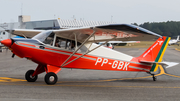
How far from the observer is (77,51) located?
9.48 m

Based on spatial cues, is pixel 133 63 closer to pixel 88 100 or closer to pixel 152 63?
pixel 152 63

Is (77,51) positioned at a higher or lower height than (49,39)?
lower

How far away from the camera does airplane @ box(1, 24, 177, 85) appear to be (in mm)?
8414

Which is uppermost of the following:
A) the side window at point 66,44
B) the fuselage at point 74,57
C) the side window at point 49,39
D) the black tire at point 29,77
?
the side window at point 49,39

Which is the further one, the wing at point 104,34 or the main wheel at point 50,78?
the main wheel at point 50,78

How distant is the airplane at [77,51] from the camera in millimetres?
8414

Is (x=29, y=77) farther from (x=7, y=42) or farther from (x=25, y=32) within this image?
(x=25, y=32)

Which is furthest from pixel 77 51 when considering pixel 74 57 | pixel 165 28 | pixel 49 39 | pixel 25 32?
pixel 165 28

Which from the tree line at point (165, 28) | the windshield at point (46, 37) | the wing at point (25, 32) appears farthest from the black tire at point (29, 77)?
the tree line at point (165, 28)

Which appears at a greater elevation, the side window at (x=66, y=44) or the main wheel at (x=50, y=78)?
the side window at (x=66, y=44)

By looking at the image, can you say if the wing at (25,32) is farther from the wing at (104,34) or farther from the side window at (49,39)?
the wing at (104,34)

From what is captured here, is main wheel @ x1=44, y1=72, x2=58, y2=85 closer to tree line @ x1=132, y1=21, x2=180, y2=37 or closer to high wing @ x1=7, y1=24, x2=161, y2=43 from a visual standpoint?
high wing @ x1=7, y1=24, x2=161, y2=43

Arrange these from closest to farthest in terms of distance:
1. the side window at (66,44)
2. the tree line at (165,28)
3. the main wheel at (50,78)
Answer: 1. the main wheel at (50,78)
2. the side window at (66,44)
3. the tree line at (165,28)

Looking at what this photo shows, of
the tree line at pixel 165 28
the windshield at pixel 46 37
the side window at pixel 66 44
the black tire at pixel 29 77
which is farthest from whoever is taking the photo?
the tree line at pixel 165 28
